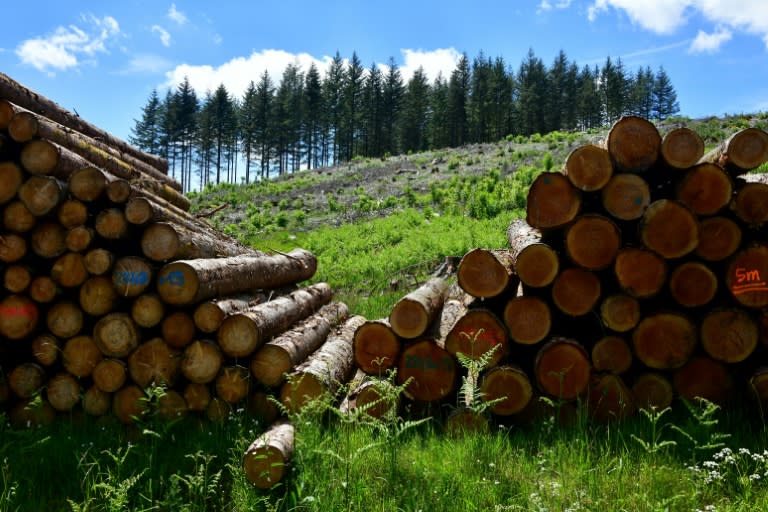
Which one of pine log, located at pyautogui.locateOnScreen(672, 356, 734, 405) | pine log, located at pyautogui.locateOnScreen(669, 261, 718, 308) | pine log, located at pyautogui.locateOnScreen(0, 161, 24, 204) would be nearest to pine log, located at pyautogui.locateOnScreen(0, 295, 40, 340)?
pine log, located at pyautogui.locateOnScreen(0, 161, 24, 204)

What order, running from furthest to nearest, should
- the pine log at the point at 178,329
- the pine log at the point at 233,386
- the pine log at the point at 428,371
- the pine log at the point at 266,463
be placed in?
the pine log at the point at 178,329
the pine log at the point at 233,386
the pine log at the point at 428,371
the pine log at the point at 266,463

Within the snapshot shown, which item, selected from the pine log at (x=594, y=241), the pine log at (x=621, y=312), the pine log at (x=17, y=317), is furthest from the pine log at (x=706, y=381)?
the pine log at (x=17, y=317)

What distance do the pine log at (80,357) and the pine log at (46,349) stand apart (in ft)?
0.32

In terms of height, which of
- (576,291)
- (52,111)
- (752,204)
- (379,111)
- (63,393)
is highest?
(379,111)

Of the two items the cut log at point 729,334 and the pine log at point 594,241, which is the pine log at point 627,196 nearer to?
the pine log at point 594,241

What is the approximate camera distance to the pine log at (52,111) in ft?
19.3

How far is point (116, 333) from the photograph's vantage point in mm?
4965

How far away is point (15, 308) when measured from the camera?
5098 mm

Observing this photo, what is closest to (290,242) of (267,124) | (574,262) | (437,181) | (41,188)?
(437,181)

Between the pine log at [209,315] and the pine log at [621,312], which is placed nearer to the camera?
the pine log at [621,312]

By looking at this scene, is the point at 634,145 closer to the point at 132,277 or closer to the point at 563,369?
the point at 563,369

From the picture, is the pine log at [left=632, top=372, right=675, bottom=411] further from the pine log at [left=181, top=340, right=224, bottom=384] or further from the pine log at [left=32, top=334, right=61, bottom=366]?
the pine log at [left=32, top=334, right=61, bottom=366]

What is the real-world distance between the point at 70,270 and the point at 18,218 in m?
0.74

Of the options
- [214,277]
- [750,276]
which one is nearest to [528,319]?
[750,276]
